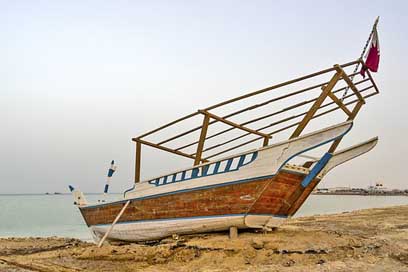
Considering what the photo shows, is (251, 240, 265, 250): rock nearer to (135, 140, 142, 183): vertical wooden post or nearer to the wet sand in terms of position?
the wet sand

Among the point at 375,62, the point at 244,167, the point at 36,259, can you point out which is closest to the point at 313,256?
the point at 244,167

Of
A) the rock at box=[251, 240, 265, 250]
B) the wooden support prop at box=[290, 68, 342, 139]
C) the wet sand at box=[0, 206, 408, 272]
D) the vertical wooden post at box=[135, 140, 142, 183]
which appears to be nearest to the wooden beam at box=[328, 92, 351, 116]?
the wooden support prop at box=[290, 68, 342, 139]

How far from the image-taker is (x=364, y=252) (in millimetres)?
9906

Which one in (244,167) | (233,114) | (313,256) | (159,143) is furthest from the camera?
(159,143)

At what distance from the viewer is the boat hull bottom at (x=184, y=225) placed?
437 inches

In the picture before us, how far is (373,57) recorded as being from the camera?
11.5 m

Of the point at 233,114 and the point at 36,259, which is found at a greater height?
the point at 233,114

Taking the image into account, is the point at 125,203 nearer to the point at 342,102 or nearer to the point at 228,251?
the point at 228,251

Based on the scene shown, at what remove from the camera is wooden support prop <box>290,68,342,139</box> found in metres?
10.7

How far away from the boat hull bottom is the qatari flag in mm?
4976

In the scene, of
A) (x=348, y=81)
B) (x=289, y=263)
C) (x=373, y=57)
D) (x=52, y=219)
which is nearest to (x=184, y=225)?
(x=289, y=263)

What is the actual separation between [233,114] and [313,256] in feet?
15.0

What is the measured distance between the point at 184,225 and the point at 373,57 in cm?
725

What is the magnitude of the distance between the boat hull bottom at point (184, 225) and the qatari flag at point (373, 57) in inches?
196
